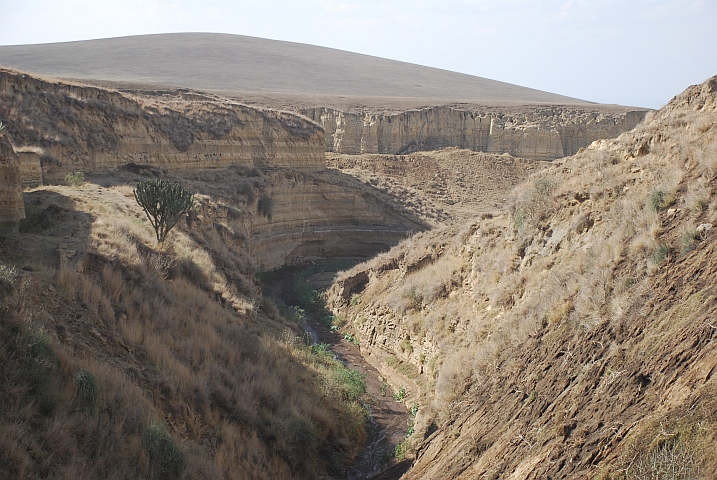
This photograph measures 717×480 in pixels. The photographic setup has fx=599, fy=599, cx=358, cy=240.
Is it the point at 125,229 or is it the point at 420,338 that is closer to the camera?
the point at 125,229

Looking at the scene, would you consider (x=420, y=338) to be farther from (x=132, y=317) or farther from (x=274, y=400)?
(x=132, y=317)

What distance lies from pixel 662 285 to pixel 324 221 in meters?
23.2

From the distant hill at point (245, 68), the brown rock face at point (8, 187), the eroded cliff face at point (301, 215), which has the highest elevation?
the distant hill at point (245, 68)

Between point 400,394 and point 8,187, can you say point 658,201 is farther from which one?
point 8,187

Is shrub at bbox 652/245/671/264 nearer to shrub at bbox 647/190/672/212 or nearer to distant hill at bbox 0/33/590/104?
shrub at bbox 647/190/672/212

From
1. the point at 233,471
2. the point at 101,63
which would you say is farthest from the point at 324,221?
the point at 101,63

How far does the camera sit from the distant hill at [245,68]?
68.1 meters

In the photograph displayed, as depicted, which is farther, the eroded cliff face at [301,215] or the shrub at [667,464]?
the eroded cliff face at [301,215]

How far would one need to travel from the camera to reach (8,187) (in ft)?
38.1

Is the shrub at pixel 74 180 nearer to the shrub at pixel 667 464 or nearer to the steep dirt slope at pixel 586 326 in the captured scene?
the steep dirt slope at pixel 586 326

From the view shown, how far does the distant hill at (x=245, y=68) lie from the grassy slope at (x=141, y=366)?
51557mm

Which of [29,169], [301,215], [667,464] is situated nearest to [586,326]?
[667,464]

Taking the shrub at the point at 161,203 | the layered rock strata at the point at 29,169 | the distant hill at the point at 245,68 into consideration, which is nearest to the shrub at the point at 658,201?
the shrub at the point at 161,203

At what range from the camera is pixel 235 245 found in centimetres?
2111
